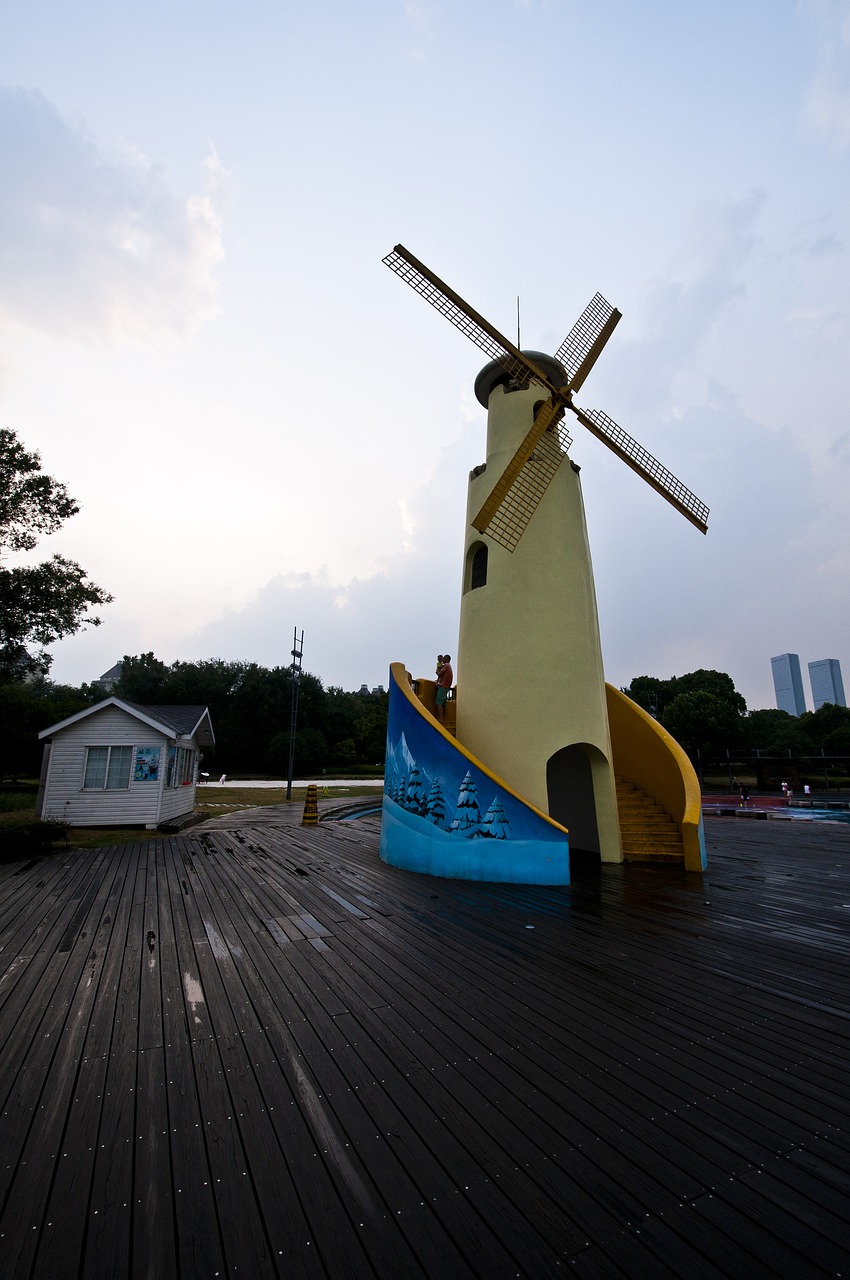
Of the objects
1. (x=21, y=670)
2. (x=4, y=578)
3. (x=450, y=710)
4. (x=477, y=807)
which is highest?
(x=4, y=578)

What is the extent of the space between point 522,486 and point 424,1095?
9489 mm

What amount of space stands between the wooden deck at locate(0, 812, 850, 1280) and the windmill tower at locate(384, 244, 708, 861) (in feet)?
11.6

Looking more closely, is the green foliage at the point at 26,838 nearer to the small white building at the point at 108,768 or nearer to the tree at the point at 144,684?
the small white building at the point at 108,768

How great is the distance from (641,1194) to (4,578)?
2474cm

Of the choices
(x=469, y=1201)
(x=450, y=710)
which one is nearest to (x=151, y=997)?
(x=469, y=1201)

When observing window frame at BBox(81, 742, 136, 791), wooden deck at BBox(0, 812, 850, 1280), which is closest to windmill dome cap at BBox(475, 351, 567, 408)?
wooden deck at BBox(0, 812, 850, 1280)

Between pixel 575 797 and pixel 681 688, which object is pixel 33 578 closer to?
pixel 575 797

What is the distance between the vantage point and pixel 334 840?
12.5 m

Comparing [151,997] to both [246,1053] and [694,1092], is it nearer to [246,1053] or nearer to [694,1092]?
[246,1053]

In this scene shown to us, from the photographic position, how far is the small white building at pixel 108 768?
48.0ft

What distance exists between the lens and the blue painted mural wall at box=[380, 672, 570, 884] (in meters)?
8.28

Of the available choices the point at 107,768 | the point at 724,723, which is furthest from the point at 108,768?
the point at 724,723

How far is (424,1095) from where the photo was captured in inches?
121

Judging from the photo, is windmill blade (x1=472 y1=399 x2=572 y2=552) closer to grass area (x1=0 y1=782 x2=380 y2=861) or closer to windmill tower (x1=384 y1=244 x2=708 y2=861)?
windmill tower (x1=384 y1=244 x2=708 y2=861)
